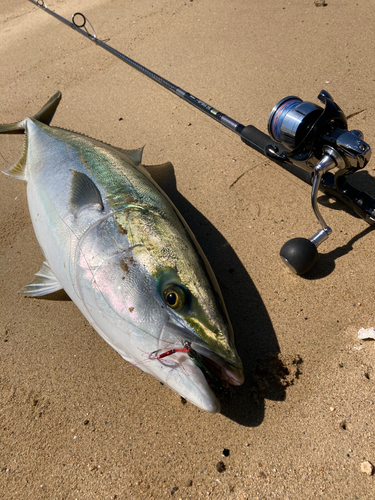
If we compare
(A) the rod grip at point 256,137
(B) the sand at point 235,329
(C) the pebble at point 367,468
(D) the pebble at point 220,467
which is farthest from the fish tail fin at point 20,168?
(C) the pebble at point 367,468

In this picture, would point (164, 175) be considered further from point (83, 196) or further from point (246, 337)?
point (246, 337)

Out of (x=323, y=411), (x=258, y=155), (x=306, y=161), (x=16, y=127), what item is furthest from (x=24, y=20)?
(x=323, y=411)

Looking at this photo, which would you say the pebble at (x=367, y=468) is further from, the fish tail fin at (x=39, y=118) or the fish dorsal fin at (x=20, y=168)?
the fish tail fin at (x=39, y=118)

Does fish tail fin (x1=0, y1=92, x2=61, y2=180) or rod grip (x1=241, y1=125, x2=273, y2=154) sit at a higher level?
rod grip (x1=241, y1=125, x2=273, y2=154)

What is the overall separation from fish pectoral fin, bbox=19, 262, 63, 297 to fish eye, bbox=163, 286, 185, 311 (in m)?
0.85

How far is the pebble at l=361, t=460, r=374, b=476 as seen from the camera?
1539 millimetres

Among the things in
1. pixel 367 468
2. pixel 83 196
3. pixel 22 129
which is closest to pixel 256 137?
pixel 83 196

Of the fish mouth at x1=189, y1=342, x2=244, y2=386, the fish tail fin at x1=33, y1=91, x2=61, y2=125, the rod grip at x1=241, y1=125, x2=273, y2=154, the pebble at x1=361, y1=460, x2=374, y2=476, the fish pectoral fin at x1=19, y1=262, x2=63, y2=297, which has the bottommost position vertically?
the fish pectoral fin at x1=19, y1=262, x2=63, y2=297

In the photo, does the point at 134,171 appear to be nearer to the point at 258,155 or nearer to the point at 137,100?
the point at 258,155

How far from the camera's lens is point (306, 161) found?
2086 millimetres

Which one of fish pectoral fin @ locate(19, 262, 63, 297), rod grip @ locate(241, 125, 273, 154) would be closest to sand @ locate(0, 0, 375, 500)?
fish pectoral fin @ locate(19, 262, 63, 297)

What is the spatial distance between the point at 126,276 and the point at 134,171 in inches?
31.3

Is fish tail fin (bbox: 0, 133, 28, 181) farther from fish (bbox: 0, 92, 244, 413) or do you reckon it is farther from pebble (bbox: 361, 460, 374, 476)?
pebble (bbox: 361, 460, 374, 476)

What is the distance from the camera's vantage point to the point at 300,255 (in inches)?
79.0
